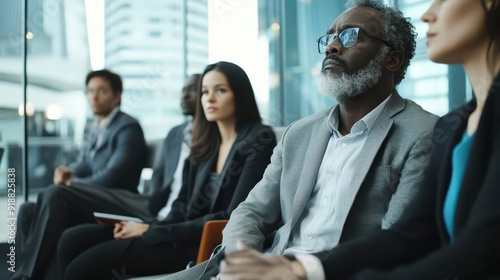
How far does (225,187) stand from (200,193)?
0.20 m

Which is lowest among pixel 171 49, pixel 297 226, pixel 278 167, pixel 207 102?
pixel 297 226

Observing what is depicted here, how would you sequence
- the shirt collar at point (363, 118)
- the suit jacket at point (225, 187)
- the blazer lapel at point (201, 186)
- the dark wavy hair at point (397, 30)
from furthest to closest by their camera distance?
the blazer lapel at point (201, 186) → the suit jacket at point (225, 187) → the dark wavy hair at point (397, 30) → the shirt collar at point (363, 118)

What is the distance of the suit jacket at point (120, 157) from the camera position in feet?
11.9

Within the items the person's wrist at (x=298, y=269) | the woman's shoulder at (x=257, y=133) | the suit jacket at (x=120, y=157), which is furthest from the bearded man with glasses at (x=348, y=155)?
the suit jacket at (x=120, y=157)

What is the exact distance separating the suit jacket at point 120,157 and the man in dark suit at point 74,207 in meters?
0.28

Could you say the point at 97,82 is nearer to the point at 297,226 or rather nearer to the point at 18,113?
the point at 18,113

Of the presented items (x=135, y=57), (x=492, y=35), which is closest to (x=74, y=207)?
(x=492, y=35)

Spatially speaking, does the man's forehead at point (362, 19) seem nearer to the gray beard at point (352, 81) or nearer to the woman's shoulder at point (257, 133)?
the gray beard at point (352, 81)

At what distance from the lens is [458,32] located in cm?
105

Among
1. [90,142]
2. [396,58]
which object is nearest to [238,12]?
[90,142]

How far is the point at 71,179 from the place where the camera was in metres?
3.93

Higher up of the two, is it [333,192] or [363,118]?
[363,118]

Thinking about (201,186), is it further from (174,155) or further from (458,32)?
(458,32)

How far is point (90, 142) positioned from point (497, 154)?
351 cm
